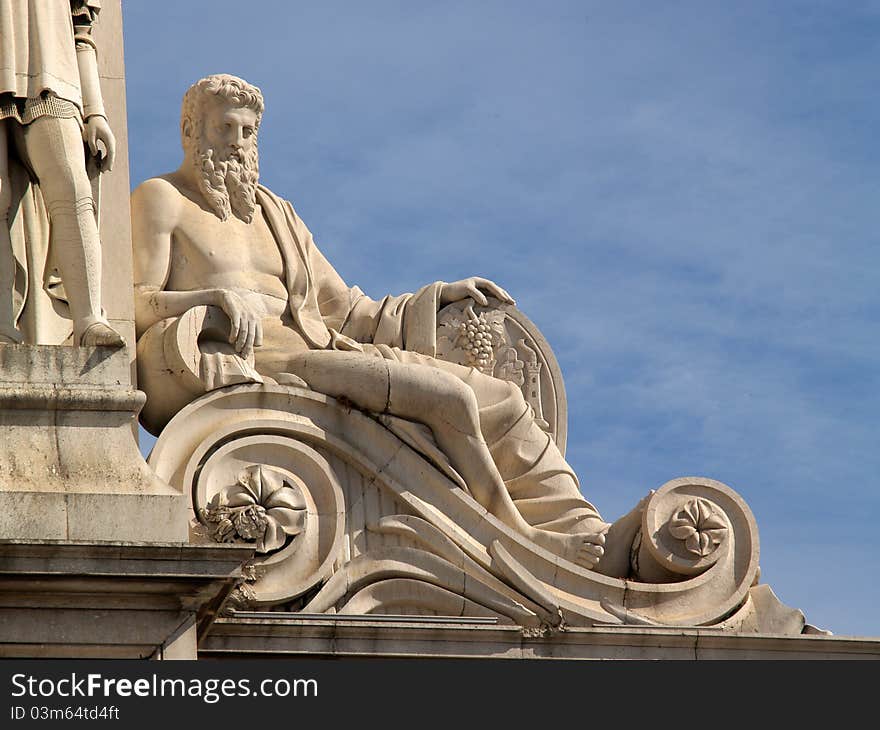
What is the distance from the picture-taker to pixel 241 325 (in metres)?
16.9

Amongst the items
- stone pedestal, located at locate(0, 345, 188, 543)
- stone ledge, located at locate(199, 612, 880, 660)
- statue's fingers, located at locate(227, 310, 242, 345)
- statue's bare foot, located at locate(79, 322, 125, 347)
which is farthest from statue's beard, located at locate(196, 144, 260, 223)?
stone ledge, located at locate(199, 612, 880, 660)

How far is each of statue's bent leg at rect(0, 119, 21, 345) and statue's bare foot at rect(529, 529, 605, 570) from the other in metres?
3.66

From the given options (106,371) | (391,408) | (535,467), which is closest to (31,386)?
(106,371)

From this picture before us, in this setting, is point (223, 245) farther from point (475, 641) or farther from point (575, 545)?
point (475, 641)

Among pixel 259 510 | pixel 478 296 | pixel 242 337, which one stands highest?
pixel 478 296

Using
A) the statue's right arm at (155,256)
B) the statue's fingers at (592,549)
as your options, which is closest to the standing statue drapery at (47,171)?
the statue's right arm at (155,256)

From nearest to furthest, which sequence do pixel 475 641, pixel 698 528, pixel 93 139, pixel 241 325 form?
pixel 93 139 → pixel 475 641 → pixel 241 325 → pixel 698 528

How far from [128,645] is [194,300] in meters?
3.26

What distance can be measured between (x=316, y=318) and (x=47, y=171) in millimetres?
2742

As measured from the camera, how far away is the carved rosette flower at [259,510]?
1619cm

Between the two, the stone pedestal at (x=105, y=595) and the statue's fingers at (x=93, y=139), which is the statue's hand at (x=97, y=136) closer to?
the statue's fingers at (x=93, y=139)

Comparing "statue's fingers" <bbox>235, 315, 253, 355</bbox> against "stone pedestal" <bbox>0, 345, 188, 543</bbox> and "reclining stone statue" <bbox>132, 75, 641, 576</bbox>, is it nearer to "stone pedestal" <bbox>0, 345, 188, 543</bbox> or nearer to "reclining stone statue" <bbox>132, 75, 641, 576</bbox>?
"reclining stone statue" <bbox>132, 75, 641, 576</bbox>

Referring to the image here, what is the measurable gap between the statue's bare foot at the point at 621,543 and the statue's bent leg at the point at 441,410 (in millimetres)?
190

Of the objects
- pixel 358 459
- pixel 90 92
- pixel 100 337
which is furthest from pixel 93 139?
pixel 358 459
